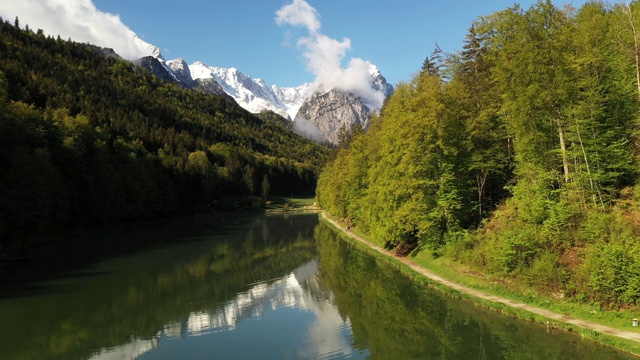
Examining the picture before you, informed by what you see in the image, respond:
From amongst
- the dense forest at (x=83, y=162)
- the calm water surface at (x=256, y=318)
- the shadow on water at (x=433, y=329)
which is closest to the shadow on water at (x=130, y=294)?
the calm water surface at (x=256, y=318)

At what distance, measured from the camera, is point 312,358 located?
2169 centimetres

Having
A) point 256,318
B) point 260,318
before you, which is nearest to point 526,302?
point 260,318

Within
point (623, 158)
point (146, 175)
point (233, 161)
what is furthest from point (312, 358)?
point (233, 161)

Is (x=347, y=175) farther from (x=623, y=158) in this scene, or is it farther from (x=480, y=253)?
(x=623, y=158)

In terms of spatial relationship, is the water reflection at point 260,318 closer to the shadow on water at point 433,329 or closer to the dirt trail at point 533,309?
the shadow on water at point 433,329

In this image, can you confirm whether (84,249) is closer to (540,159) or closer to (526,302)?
(526,302)

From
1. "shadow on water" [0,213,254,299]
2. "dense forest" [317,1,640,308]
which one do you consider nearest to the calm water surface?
"shadow on water" [0,213,254,299]

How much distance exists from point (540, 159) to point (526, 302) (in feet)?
36.9

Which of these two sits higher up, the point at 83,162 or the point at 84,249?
the point at 83,162

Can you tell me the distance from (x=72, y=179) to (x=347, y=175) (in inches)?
1974

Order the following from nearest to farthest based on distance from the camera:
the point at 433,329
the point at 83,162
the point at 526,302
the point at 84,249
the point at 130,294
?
the point at 433,329 < the point at 526,302 < the point at 130,294 < the point at 84,249 < the point at 83,162

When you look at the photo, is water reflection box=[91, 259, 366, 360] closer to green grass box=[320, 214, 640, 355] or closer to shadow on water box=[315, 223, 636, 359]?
shadow on water box=[315, 223, 636, 359]

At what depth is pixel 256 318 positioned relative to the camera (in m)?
29.4

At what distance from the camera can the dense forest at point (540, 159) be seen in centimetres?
2533
